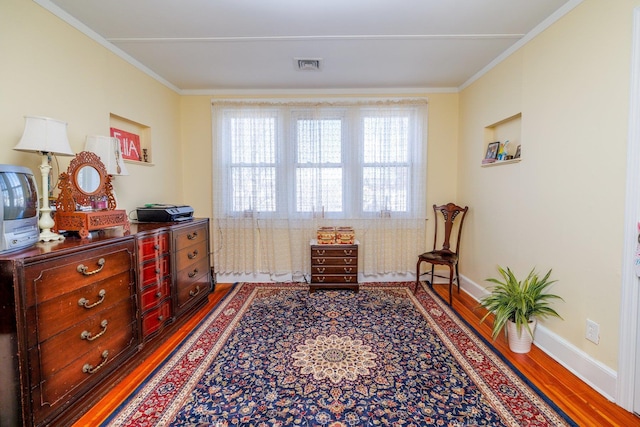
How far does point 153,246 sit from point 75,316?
0.77 metres

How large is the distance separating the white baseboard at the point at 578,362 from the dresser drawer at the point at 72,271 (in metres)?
3.05

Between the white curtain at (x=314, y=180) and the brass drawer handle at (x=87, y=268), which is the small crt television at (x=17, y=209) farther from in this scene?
the white curtain at (x=314, y=180)

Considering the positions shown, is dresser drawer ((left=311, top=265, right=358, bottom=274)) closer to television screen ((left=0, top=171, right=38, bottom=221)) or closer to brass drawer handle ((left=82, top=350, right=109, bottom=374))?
brass drawer handle ((left=82, top=350, right=109, bottom=374))

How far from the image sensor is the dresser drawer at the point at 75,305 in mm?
1352

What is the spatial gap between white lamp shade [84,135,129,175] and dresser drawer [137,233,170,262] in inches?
23.1

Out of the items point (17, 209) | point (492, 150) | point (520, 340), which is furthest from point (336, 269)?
point (17, 209)

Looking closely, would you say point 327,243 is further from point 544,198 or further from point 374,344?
point 544,198

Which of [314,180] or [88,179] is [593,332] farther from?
[88,179]

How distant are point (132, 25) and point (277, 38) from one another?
1132 millimetres

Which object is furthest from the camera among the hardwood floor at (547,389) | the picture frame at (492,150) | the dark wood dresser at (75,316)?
the picture frame at (492,150)

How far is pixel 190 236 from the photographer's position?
283 centimetres

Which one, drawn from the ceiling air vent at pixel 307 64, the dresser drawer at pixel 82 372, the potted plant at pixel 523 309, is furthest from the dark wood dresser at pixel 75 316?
the potted plant at pixel 523 309

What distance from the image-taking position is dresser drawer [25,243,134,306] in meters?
1.34

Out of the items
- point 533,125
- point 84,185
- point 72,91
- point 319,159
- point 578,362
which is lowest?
point 578,362
